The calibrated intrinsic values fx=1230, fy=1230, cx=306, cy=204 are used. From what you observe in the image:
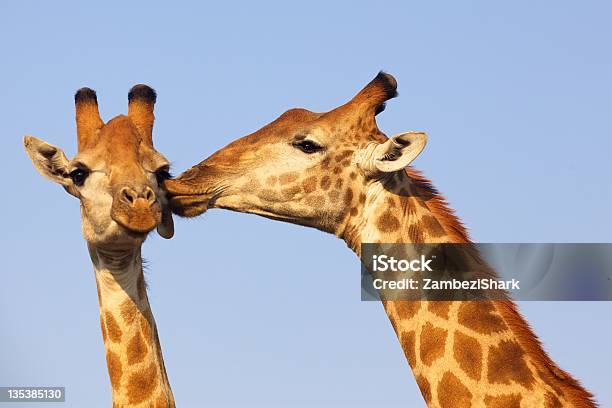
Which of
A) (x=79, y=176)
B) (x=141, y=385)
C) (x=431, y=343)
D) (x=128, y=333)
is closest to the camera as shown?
(x=431, y=343)

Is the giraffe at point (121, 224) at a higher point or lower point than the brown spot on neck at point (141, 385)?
higher

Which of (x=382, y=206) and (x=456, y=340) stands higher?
(x=382, y=206)

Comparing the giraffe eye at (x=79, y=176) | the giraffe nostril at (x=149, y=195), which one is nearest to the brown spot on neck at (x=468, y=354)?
the giraffe nostril at (x=149, y=195)

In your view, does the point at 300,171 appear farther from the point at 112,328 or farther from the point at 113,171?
the point at 112,328

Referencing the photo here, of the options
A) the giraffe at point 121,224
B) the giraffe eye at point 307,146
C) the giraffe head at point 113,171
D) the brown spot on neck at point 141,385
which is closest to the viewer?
the giraffe head at point 113,171

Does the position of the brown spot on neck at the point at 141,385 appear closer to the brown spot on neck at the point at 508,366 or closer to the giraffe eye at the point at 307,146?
the giraffe eye at the point at 307,146

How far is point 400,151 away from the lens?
14.4 meters

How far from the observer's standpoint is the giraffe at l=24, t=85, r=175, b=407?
13680mm

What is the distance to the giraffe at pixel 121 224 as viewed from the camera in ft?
44.9

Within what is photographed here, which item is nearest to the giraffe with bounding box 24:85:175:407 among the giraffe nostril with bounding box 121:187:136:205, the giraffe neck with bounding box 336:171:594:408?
the giraffe nostril with bounding box 121:187:136:205

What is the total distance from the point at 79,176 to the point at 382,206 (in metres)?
3.55

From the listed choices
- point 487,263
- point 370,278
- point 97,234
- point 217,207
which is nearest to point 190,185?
point 217,207

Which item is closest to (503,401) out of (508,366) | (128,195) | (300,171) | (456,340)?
(508,366)

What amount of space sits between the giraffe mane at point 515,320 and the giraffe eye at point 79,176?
154 inches
